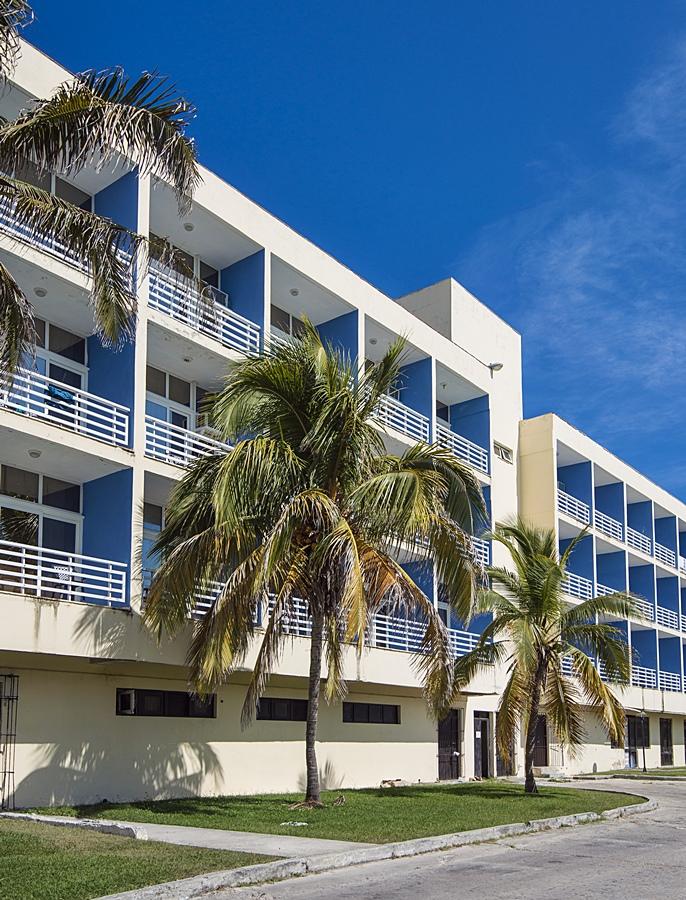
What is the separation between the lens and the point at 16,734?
18609mm

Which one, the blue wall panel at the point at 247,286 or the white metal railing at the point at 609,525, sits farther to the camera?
the white metal railing at the point at 609,525

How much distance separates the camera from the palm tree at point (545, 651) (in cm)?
2344

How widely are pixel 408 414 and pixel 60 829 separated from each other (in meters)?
19.1

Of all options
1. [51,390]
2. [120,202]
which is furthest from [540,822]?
[120,202]

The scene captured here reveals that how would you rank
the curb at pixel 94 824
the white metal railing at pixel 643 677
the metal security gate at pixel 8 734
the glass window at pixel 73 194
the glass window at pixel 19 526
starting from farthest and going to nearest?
1. the white metal railing at pixel 643 677
2. the glass window at pixel 73 194
3. the glass window at pixel 19 526
4. the metal security gate at pixel 8 734
5. the curb at pixel 94 824

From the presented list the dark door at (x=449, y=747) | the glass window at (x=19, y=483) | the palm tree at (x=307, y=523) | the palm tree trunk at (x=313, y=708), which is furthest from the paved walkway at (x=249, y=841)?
the dark door at (x=449, y=747)

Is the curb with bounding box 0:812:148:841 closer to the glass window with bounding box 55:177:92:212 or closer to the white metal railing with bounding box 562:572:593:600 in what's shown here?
the glass window with bounding box 55:177:92:212

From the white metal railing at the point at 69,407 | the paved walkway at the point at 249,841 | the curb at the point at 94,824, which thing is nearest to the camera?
A: the paved walkway at the point at 249,841

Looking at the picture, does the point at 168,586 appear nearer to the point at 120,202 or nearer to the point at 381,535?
the point at 381,535

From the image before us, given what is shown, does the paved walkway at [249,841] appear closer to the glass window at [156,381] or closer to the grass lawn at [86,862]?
the grass lawn at [86,862]

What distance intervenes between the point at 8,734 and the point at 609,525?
1250 inches

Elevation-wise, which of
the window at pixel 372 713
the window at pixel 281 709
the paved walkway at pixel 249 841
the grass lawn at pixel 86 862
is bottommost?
the paved walkway at pixel 249 841

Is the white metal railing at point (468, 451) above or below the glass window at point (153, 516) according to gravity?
above

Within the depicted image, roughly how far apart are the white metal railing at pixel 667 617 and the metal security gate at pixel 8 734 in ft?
117
